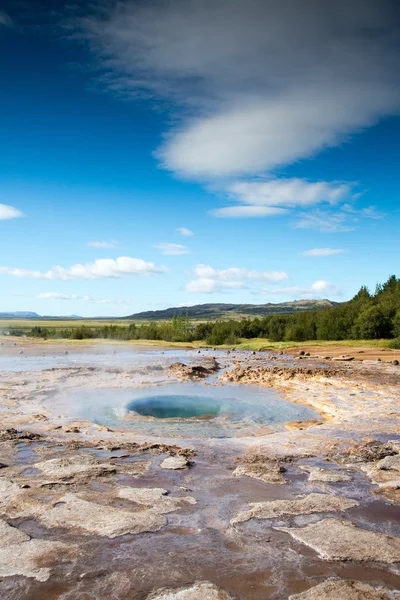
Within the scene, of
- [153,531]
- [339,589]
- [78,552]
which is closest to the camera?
[339,589]

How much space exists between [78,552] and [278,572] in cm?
222

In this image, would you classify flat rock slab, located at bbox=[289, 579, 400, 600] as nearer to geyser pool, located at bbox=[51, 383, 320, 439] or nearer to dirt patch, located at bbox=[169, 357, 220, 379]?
geyser pool, located at bbox=[51, 383, 320, 439]

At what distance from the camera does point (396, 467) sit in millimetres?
7746

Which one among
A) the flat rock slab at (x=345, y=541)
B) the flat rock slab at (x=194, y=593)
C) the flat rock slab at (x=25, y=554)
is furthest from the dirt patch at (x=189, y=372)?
the flat rock slab at (x=194, y=593)

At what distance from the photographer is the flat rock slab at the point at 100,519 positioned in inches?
211

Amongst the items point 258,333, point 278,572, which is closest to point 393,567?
point 278,572

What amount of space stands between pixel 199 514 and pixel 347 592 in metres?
2.32

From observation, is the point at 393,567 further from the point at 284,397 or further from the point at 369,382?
the point at 369,382

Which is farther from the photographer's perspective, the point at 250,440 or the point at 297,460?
the point at 250,440

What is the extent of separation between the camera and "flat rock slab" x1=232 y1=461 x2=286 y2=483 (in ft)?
23.8

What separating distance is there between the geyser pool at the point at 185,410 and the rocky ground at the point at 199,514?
1.21m

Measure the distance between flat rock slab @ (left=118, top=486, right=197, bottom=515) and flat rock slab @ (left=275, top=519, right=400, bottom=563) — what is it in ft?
5.04

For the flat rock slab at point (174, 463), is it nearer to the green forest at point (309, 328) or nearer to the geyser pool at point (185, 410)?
the geyser pool at point (185, 410)

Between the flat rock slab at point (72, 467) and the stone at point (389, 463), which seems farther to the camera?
the stone at point (389, 463)
